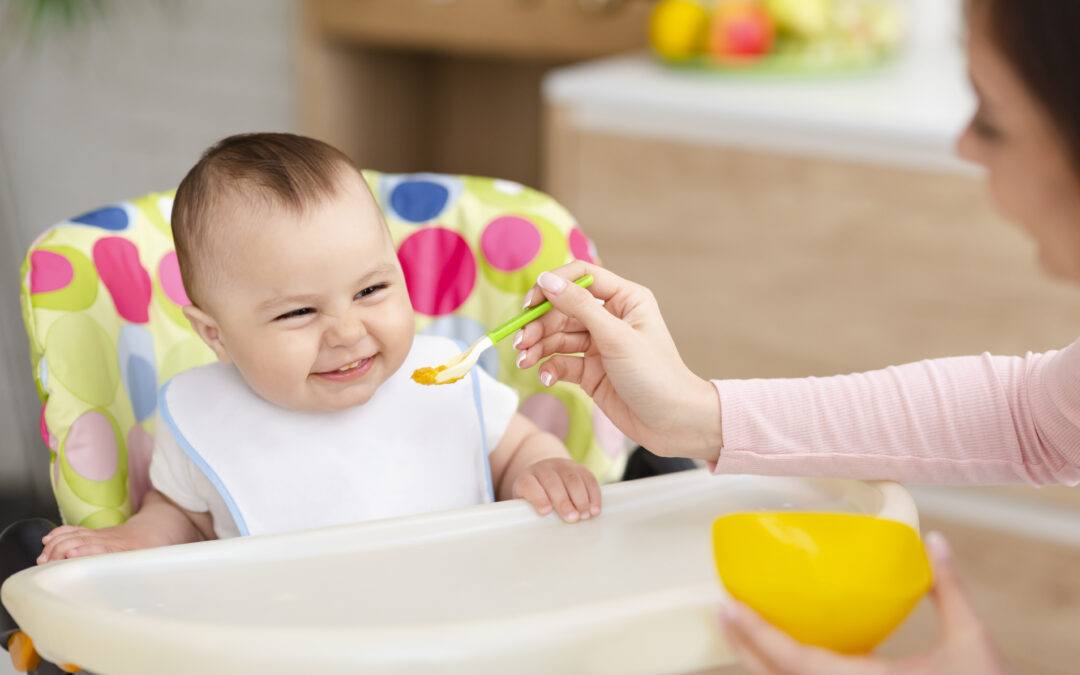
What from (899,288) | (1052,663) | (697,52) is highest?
(697,52)

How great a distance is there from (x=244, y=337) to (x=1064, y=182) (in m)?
0.54

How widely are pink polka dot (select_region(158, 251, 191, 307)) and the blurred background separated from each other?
37cm

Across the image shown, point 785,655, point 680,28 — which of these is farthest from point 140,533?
point 680,28

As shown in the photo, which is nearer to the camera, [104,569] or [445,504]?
[104,569]

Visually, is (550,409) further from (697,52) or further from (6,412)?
(697,52)

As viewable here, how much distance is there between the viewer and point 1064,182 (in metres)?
0.59

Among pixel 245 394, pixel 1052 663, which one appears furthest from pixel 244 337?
pixel 1052 663

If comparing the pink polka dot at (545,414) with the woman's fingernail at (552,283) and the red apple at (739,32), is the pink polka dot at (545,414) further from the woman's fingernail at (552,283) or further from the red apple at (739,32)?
the red apple at (739,32)

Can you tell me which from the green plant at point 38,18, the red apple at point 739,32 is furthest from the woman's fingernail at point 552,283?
the green plant at point 38,18

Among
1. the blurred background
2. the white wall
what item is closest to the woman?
the white wall

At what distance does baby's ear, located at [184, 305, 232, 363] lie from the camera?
0.83 meters

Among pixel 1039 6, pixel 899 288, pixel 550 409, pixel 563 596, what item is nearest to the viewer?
pixel 1039 6

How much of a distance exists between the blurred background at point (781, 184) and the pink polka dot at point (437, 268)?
48cm

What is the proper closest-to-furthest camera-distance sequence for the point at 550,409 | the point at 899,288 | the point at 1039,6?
the point at 1039,6
the point at 550,409
the point at 899,288
